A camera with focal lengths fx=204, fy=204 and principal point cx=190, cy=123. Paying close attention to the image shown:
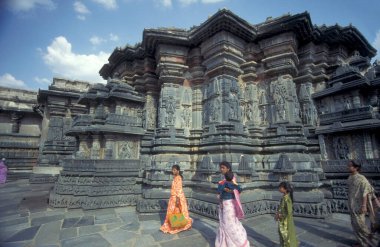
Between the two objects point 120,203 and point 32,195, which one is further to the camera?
point 32,195

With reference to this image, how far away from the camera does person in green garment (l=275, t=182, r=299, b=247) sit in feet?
10.3

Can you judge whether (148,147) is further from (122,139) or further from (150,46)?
(150,46)

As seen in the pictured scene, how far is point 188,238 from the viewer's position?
400cm

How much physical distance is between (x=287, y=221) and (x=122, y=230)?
131 inches

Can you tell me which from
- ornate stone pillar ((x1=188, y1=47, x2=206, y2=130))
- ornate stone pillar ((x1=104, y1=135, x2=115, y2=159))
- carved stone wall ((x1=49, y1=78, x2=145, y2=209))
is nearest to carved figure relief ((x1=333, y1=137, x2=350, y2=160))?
ornate stone pillar ((x1=188, y1=47, x2=206, y2=130))

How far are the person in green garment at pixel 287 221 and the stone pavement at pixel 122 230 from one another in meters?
0.62

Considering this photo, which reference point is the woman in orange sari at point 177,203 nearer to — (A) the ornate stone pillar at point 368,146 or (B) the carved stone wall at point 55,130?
(A) the ornate stone pillar at point 368,146

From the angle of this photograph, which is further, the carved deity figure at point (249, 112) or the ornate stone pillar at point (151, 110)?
the ornate stone pillar at point (151, 110)

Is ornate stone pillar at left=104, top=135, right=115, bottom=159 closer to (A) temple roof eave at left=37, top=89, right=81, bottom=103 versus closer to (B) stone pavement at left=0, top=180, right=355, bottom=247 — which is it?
(B) stone pavement at left=0, top=180, right=355, bottom=247

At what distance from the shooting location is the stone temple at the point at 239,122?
18.2 feet

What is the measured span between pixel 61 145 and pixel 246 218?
11470 mm

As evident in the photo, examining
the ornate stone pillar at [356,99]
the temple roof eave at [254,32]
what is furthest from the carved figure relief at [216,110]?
the ornate stone pillar at [356,99]

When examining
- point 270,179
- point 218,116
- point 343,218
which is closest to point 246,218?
point 270,179

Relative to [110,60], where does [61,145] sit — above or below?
below
